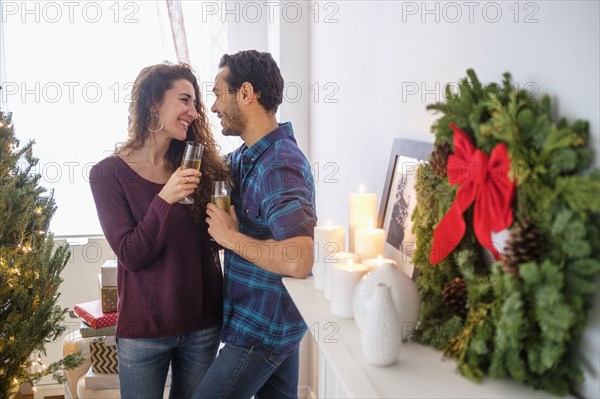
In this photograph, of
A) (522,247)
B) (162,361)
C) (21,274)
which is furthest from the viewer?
(21,274)

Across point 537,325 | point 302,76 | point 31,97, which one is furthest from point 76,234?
point 537,325

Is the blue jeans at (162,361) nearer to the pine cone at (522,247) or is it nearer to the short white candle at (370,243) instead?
the short white candle at (370,243)

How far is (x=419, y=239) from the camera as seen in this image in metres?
1.02

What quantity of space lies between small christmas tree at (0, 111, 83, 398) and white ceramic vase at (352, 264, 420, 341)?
55.7 inches

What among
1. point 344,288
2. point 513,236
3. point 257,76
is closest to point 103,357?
point 257,76

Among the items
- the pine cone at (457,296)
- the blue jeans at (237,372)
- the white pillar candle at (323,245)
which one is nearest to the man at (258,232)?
the blue jeans at (237,372)

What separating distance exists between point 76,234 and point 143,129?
5.08 feet

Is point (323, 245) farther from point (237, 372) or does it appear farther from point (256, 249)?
point (237, 372)

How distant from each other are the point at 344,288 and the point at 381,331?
206mm

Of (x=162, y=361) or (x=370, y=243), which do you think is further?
(x=162, y=361)

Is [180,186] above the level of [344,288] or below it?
above

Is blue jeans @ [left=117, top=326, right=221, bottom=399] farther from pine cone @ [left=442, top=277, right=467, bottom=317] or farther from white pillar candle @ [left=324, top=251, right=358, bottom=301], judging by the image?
pine cone @ [left=442, top=277, right=467, bottom=317]

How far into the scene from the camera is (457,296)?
908 millimetres

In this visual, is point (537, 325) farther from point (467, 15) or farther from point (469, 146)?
point (467, 15)
